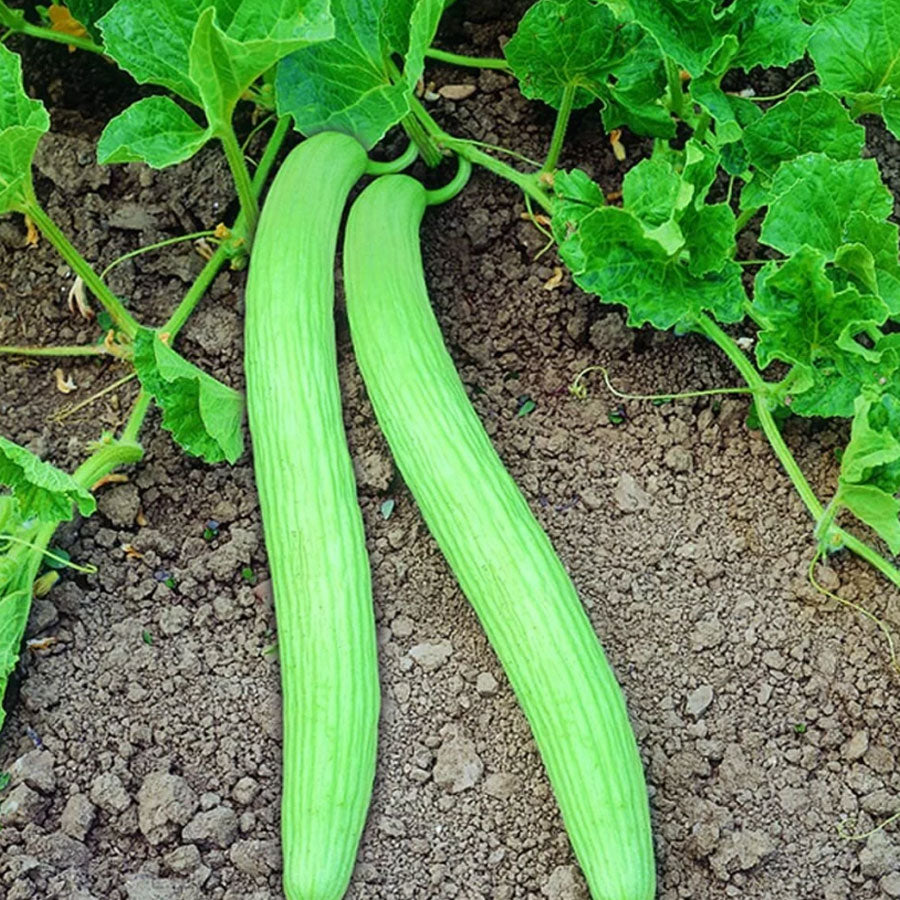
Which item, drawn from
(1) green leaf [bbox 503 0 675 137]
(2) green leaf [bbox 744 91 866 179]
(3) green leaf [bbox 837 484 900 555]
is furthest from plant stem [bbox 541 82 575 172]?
(3) green leaf [bbox 837 484 900 555]

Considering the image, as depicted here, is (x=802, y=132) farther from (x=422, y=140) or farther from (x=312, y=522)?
(x=312, y=522)

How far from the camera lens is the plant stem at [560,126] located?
9.94ft

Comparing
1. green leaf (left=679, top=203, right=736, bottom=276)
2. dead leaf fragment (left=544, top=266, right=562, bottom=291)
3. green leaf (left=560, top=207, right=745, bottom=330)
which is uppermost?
green leaf (left=679, top=203, right=736, bottom=276)

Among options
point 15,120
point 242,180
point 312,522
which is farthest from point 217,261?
point 312,522

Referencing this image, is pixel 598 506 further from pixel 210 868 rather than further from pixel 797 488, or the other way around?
pixel 210 868

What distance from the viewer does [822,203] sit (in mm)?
2691

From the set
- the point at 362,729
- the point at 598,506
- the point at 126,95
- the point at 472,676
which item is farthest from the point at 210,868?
the point at 126,95

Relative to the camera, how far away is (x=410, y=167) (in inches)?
130

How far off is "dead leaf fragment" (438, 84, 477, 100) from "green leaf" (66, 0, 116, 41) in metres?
0.79

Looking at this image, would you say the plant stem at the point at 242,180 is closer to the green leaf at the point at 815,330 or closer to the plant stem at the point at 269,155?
the plant stem at the point at 269,155

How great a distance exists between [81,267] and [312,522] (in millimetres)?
709

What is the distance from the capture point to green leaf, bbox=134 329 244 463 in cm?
267

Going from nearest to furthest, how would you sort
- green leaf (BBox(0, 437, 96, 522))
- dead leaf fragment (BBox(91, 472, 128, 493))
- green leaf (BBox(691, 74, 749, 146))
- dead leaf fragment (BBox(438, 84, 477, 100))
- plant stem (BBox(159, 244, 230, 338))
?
green leaf (BBox(0, 437, 96, 522)) → green leaf (BBox(691, 74, 749, 146)) → dead leaf fragment (BBox(91, 472, 128, 493)) → plant stem (BBox(159, 244, 230, 338)) → dead leaf fragment (BBox(438, 84, 477, 100))

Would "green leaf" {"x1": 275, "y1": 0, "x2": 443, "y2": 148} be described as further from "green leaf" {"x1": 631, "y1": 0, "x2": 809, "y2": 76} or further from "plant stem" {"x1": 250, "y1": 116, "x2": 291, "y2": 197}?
"green leaf" {"x1": 631, "y1": 0, "x2": 809, "y2": 76}
